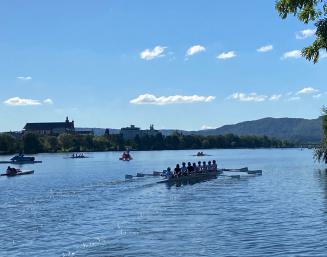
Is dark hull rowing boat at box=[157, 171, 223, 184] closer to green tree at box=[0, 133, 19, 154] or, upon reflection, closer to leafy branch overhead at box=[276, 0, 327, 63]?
leafy branch overhead at box=[276, 0, 327, 63]

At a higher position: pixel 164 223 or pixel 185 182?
pixel 185 182

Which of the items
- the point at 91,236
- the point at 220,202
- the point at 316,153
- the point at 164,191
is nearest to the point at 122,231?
the point at 91,236

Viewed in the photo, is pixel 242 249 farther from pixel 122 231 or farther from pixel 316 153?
pixel 316 153

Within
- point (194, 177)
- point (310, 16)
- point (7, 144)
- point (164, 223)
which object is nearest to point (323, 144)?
point (194, 177)

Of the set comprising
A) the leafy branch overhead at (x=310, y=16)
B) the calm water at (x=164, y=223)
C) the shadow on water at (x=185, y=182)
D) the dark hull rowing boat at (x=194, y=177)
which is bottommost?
the calm water at (x=164, y=223)

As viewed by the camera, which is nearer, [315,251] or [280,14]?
[280,14]

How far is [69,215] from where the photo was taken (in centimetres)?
3275

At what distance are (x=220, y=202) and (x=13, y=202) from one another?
53.4ft

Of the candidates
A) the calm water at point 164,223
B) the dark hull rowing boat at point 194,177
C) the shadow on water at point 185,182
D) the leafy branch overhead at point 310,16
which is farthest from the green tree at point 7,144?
the leafy branch overhead at point 310,16

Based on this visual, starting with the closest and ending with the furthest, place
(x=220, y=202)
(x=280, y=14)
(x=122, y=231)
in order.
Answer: (x=280, y=14), (x=122, y=231), (x=220, y=202)

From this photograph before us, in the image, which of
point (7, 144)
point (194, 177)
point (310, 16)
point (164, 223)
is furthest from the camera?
point (7, 144)

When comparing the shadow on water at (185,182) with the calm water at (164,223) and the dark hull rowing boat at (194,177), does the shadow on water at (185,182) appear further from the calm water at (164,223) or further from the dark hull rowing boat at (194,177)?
the calm water at (164,223)

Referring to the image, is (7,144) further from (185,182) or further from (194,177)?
(185,182)

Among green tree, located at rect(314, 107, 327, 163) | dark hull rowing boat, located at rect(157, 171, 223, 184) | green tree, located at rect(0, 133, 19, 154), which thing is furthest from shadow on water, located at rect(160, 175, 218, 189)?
green tree, located at rect(0, 133, 19, 154)
